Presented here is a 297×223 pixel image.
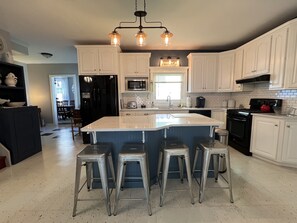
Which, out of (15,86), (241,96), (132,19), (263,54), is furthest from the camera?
(241,96)

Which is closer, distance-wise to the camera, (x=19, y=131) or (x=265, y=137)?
A: (x=265, y=137)

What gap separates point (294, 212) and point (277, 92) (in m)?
2.48

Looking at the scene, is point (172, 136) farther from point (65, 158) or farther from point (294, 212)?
point (65, 158)

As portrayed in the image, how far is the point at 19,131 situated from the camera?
3023mm

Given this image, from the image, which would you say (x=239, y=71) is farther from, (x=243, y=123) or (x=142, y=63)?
(x=142, y=63)

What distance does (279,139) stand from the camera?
2686mm

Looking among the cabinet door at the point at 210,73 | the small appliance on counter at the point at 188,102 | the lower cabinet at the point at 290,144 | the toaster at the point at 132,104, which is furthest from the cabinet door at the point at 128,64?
the lower cabinet at the point at 290,144

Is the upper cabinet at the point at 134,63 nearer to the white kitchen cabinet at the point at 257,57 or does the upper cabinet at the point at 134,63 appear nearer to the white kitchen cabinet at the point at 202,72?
the white kitchen cabinet at the point at 202,72

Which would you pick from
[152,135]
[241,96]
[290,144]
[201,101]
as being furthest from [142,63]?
[290,144]

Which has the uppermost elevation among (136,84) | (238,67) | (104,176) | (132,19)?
(132,19)

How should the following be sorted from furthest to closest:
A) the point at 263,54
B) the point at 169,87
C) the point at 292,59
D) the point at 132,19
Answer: the point at 169,87
the point at 263,54
the point at 132,19
the point at 292,59

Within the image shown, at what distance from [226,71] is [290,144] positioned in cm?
237

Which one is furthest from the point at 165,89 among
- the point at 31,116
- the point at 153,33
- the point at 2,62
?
the point at 2,62

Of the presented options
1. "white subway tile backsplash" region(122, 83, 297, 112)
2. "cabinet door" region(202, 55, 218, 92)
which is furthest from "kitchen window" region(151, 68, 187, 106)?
"cabinet door" region(202, 55, 218, 92)
